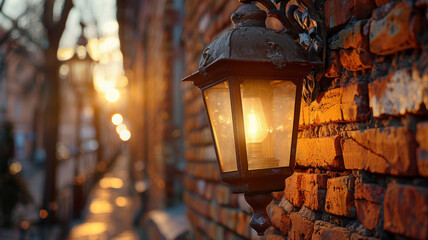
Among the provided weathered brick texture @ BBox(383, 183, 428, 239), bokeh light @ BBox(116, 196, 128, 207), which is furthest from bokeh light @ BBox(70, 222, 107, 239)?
weathered brick texture @ BBox(383, 183, 428, 239)

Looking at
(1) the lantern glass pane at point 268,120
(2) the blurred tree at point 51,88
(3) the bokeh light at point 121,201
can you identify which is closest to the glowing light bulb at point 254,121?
(1) the lantern glass pane at point 268,120

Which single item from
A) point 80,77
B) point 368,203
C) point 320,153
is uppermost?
point 80,77

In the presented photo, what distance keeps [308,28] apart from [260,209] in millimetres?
607

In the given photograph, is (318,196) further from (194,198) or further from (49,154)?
(49,154)

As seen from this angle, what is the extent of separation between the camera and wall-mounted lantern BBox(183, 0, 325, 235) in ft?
3.88

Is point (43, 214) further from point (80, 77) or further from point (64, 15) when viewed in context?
point (80, 77)

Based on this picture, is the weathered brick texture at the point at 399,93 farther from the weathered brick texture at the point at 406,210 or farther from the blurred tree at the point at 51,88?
the blurred tree at the point at 51,88

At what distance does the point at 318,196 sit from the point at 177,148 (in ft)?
14.3

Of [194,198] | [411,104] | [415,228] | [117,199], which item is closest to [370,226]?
[415,228]

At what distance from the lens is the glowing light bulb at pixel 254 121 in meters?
1.24

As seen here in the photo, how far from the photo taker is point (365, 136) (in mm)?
1038

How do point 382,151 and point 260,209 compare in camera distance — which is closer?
point 382,151

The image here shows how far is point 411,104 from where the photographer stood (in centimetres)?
86

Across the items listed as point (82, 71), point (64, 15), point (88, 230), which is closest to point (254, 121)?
point (88, 230)
